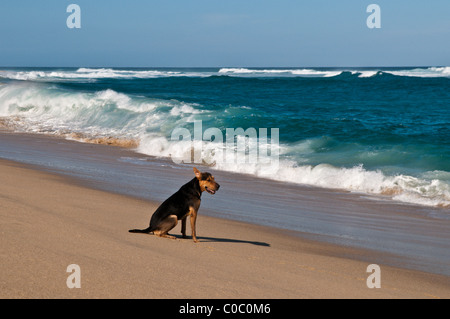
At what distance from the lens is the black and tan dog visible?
6.67 metres

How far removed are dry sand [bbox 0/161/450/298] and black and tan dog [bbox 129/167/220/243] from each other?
0.23m

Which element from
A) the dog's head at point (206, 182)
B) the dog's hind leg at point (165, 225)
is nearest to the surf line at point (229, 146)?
the dog's head at point (206, 182)

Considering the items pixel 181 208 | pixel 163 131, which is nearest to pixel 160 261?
pixel 181 208

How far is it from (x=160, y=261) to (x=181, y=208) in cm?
170

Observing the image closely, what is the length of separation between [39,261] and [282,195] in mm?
6932

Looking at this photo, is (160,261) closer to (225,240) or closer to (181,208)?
(181,208)

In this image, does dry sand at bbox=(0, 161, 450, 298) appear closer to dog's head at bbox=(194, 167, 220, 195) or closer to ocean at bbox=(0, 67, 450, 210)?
dog's head at bbox=(194, 167, 220, 195)

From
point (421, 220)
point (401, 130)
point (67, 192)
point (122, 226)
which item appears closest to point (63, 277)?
point (122, 226)

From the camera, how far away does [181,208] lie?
6.84 meters

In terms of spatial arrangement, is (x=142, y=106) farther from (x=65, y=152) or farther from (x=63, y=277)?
(x=63, y=277)

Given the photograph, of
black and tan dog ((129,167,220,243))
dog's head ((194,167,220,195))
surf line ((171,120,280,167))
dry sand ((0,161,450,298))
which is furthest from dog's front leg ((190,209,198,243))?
surf line ((171,120,280,167))
